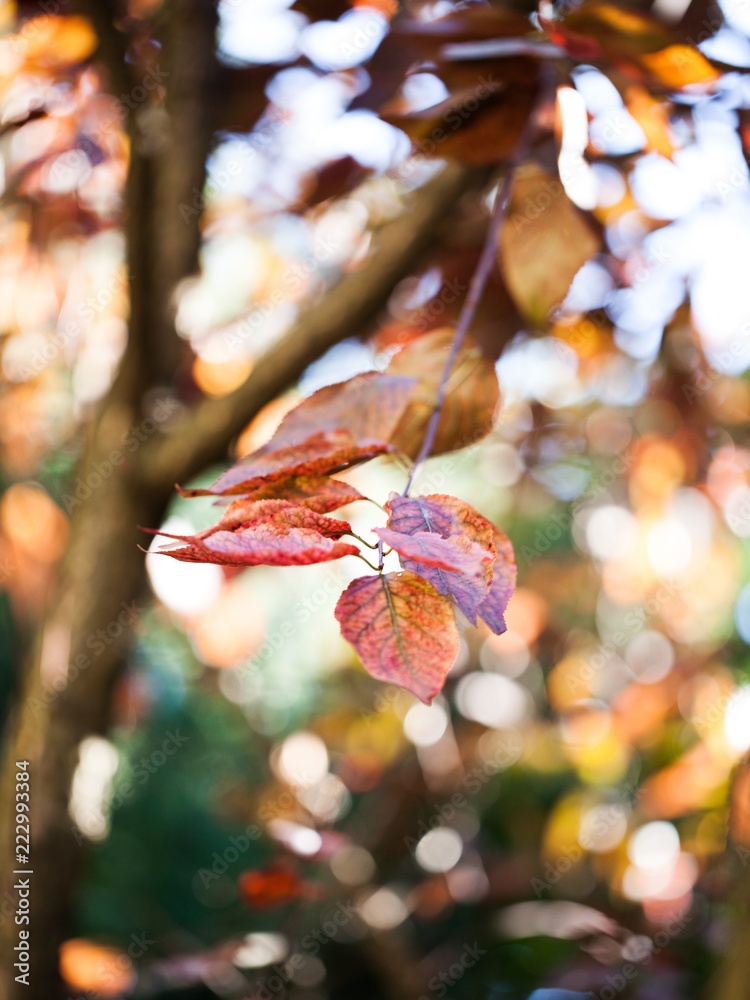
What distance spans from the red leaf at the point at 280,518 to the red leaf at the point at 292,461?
43 mm

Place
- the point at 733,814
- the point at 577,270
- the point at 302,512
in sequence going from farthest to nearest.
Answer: the point at 733,814 < the point at 577,270 < the point at 302,512

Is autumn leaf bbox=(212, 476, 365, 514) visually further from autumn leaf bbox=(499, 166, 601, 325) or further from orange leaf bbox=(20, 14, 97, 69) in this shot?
orange leaf bbox=(20, 14, 97, 69)

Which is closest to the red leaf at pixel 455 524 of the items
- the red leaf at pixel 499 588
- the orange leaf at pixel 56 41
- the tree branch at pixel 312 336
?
the red leaf at pixel 499 588

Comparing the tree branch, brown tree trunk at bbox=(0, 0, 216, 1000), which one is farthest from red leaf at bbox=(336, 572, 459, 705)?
brown tree trunk at bbox=(0, 0, 216, 1000)

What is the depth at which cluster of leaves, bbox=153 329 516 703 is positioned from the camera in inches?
10.6

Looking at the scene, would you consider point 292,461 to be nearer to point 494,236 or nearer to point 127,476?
point 494,236

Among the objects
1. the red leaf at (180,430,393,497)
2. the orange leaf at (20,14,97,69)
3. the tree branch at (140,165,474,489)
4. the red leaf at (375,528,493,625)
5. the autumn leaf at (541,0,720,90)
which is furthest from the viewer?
the orange leaf at (20,14,97,69)

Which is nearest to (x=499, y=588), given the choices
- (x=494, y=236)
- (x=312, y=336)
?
(x=494, y=236)

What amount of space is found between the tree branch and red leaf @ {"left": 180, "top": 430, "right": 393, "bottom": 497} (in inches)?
20.2

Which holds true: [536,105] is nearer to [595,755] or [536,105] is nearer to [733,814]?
[733,814]

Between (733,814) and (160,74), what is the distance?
3.73 ft

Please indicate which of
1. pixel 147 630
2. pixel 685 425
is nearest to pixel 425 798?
pixel 685 425

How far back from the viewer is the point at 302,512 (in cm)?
31

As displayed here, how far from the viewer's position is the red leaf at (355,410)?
1.40 ft
